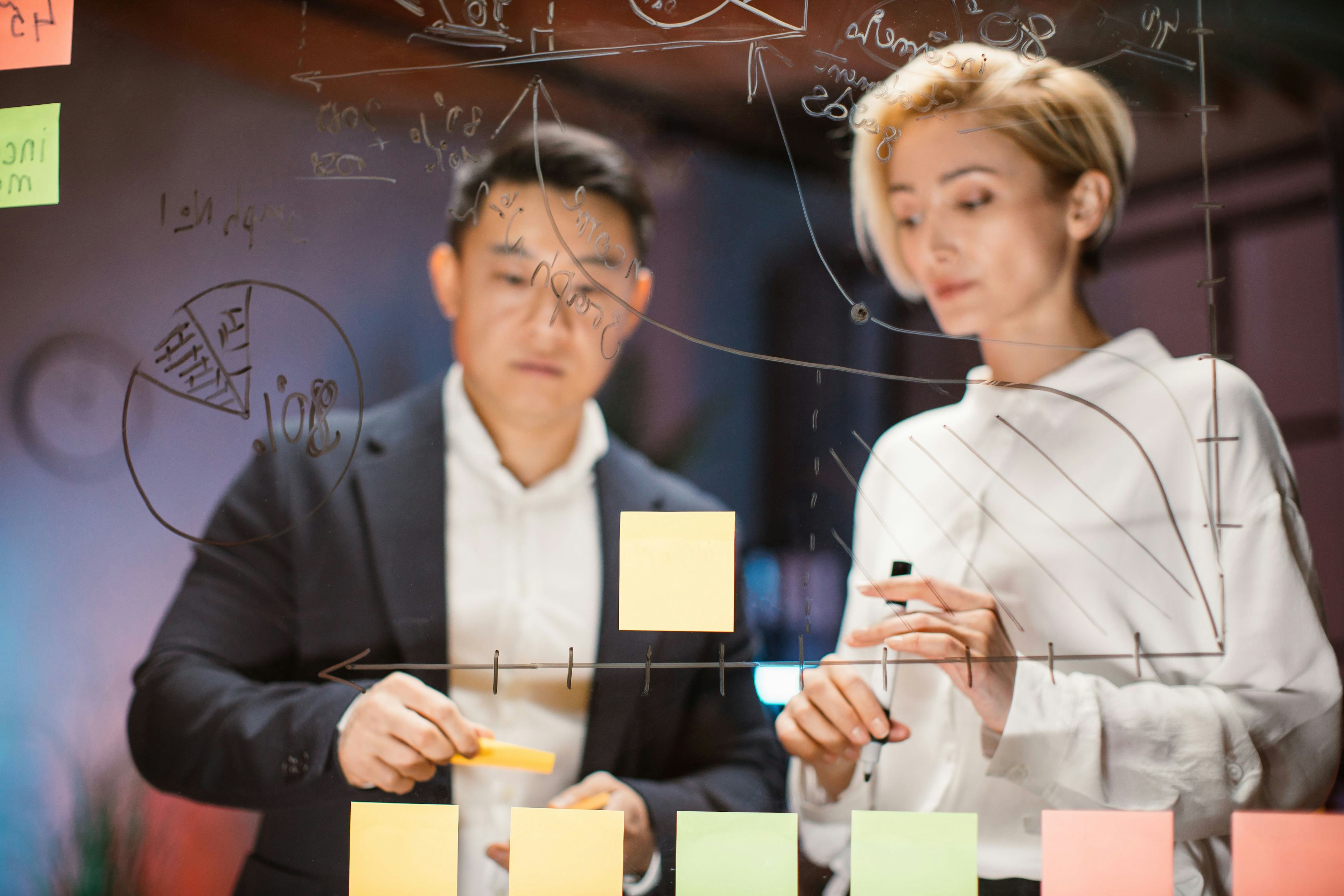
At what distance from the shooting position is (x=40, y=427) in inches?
47.2

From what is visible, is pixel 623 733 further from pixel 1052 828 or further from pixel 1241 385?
pixel 1241 385

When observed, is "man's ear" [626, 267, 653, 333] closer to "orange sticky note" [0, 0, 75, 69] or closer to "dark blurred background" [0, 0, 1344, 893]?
"dark blurred background" [0, 0, 1344, 893]

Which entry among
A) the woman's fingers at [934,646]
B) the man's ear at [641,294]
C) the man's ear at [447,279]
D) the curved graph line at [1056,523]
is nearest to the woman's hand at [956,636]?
the woman's fingers at [934,646]

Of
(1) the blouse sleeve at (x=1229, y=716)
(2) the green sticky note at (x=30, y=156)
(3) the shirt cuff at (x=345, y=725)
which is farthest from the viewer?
(2) the green sticky note at (x=30, y=156)

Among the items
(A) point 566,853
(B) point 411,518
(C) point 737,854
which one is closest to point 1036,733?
(C) point 737,854

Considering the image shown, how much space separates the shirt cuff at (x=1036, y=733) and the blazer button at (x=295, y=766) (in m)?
0.88

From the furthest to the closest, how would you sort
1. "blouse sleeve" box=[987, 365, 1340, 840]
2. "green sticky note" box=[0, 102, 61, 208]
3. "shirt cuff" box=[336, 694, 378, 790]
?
"green sticky note" box=[0, 102, 61, 208], "shirt cuff" box=[336, 694, 378, 790], "blouse sleeve" box=[987, 365, 1340, 840]

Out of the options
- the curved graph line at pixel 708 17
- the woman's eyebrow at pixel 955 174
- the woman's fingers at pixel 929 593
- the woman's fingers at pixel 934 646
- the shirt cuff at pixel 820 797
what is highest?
the curved graph line at pixel 708 17

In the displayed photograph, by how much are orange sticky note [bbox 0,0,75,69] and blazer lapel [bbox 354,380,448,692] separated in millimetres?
Answer: 752

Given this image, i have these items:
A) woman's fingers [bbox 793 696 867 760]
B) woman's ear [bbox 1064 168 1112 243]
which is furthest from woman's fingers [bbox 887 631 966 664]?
woman's ear [bbox 1064 168 1112 243]

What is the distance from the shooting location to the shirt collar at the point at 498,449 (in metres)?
1.11

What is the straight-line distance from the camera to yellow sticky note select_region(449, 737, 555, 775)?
3.52 feet

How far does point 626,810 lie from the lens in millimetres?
1066

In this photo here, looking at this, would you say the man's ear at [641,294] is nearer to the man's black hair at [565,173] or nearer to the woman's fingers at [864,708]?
the man's black hair at [565,173]
